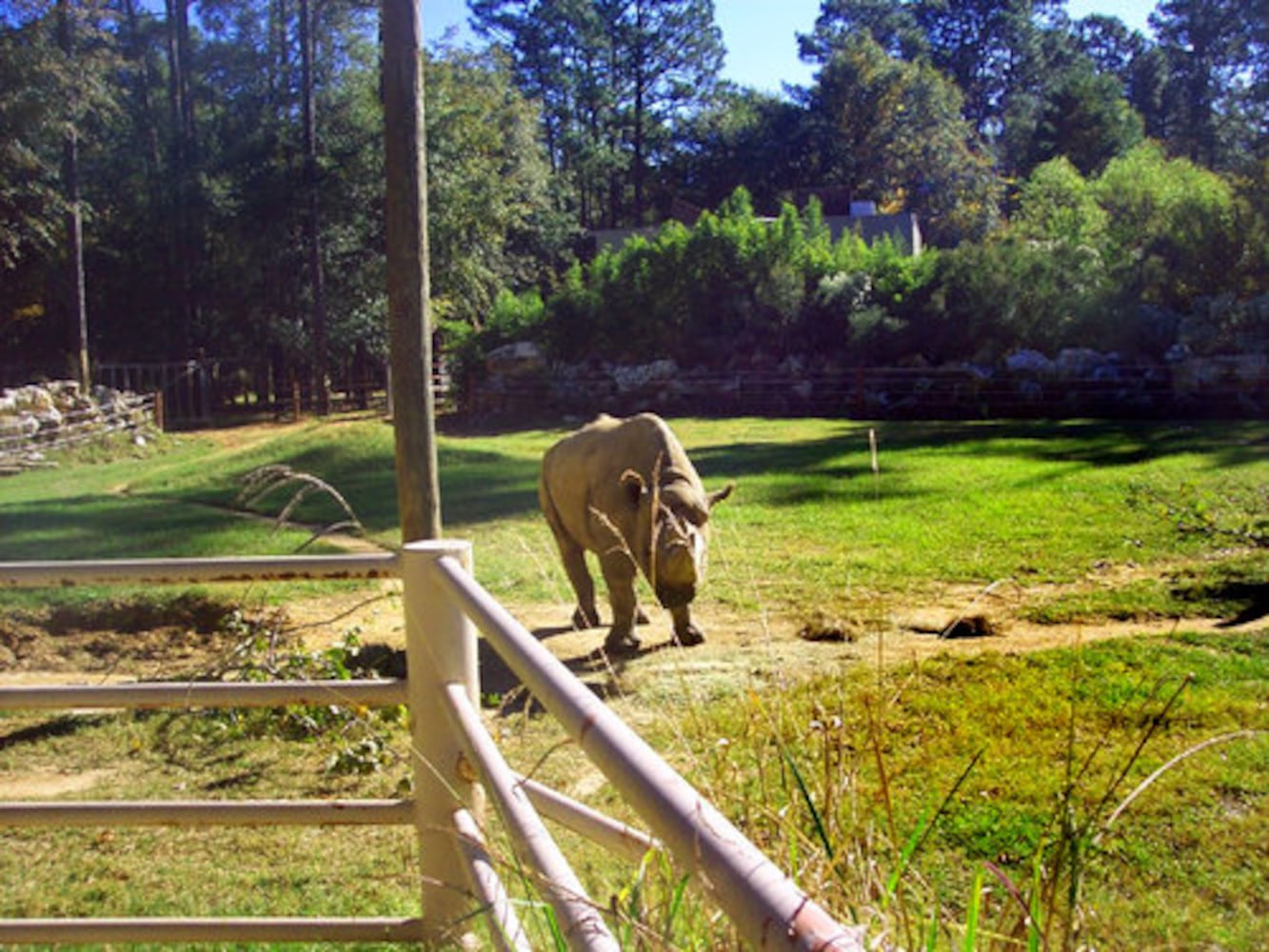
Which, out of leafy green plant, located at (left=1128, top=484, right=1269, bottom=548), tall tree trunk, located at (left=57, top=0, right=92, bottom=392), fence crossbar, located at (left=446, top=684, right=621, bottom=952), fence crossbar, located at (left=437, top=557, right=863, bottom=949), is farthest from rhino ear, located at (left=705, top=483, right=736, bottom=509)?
tall tree trunk, located at (left=57, top=0, right=92, bottom=392)

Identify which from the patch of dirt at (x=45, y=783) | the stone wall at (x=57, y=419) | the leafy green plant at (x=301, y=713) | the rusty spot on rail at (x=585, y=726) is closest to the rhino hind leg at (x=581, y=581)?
the leafy green plant at (x=301, y=713)

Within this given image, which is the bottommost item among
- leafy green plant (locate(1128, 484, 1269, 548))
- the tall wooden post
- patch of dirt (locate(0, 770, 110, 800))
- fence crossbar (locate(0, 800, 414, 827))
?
patch of dirt (locate(0, 770, 110, 800))

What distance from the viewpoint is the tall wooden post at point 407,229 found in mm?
5707

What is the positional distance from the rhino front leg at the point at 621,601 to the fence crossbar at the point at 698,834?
Answer: 5.77 m

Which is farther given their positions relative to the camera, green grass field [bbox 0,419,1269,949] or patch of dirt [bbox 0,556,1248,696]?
patch of dirt [bbox 0,556,1248,696]

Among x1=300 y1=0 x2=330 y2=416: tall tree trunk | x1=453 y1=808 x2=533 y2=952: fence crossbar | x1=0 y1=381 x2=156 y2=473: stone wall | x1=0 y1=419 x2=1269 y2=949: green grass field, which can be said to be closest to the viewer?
x1=453 y1=808 x2=533 y2=952: fence crossbar

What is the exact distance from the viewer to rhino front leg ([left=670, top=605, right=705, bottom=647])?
7674 millimetres

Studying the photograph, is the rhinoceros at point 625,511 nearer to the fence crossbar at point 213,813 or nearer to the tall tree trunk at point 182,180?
the fence crossbar at point 213,813

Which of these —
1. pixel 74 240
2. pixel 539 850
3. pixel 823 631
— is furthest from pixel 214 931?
pixel 74 240

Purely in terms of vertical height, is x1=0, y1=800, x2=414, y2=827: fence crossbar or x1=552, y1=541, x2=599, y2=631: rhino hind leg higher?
x1=0, y1=800, x2=414, y2=827: fence crossbar

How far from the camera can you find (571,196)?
47594mm

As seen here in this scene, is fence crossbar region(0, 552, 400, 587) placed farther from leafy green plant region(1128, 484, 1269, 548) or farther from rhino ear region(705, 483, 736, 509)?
leafy green plant region(1128, 484, 1269, 548)

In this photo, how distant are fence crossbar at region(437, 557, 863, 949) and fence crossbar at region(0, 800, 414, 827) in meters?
1.48

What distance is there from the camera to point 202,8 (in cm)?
3691
